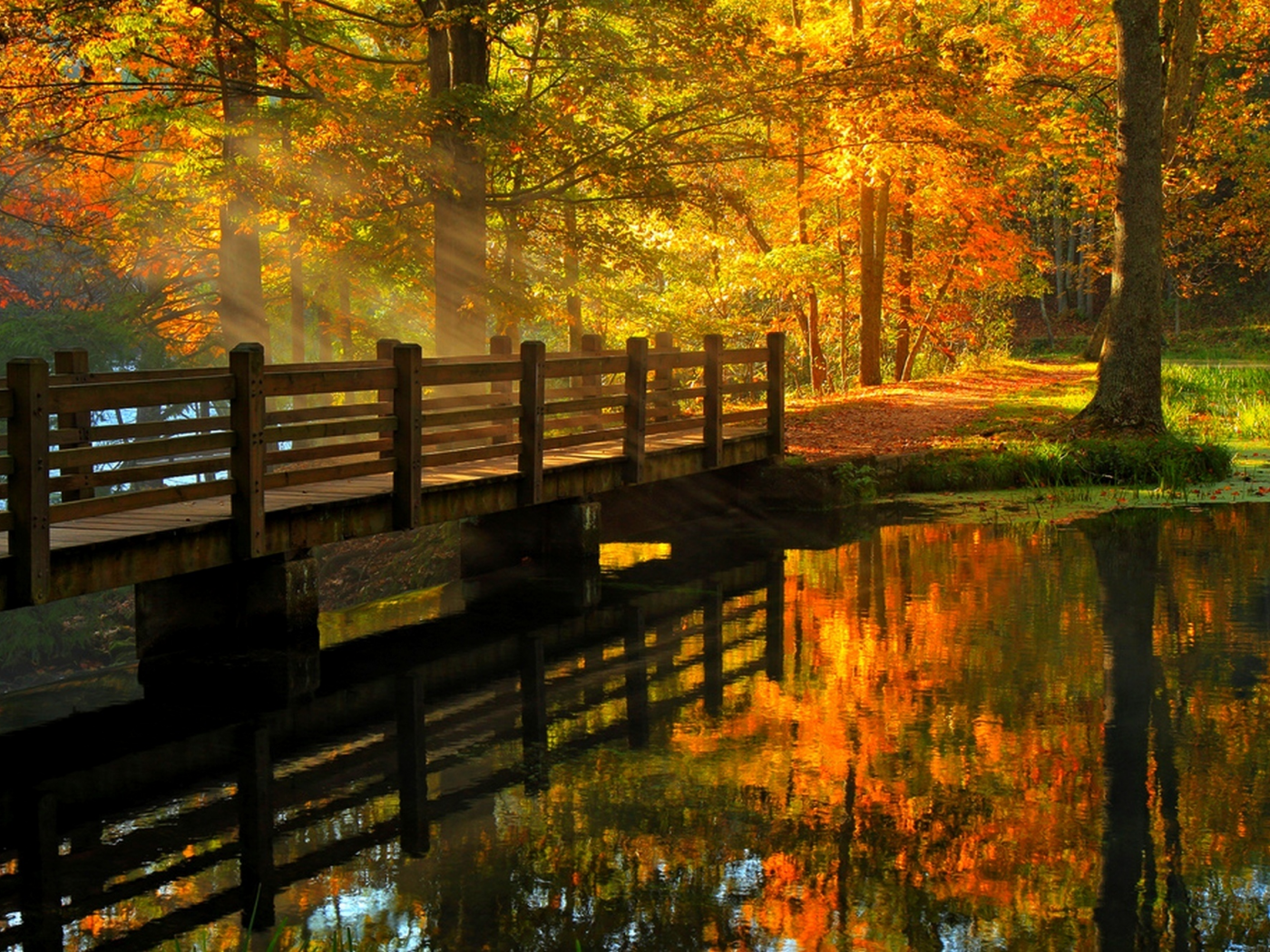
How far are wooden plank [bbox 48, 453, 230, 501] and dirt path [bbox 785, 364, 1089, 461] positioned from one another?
401 inches

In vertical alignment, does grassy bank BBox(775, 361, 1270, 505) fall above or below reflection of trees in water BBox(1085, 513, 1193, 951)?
above

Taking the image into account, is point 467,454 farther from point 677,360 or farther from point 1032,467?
point 1032,467

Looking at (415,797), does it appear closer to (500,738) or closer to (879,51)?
(500,738)

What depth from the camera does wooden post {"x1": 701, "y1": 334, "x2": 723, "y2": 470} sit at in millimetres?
16359

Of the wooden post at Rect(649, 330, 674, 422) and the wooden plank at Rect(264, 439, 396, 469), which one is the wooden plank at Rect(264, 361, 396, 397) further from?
the wooden post at Rect(649, 330, 674, 422)

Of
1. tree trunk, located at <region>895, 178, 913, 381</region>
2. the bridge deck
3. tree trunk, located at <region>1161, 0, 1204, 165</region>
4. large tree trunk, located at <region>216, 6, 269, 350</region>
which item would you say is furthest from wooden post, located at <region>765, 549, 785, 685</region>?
tree trunk, located at <region>895, 178, 913, 381</region>

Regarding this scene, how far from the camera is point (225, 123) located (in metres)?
18.2

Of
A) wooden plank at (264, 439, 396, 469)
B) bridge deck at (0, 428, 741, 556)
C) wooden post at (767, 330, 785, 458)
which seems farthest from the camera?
wooden post at (767, 330, 785, 458)

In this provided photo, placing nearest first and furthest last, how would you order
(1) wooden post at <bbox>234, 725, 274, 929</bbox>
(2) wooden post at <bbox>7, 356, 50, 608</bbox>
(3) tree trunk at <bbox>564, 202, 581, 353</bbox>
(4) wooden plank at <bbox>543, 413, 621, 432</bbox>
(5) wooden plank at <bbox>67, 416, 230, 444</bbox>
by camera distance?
(1) wooden post at <bbox>234, 725, 274, 929</bbox> < (2) wooden post at <bbox>7, 356, 50, 608</bbox> < (5) wooden plank at <bbox>67, 416, 230, 444</bbox> < (4) wooden plank at <bbox>543, 413, 621, 432</bbox> < (3) tree trunk at <bbox>564, 202, 581, 353</bbox>

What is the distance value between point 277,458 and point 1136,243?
12996 mm

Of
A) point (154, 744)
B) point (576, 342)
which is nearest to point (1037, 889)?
point (154, 744)

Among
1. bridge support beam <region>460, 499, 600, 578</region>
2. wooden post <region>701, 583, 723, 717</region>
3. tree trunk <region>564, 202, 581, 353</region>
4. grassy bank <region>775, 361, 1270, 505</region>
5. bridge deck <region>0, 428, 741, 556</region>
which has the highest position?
tree trunk <region>564, 202, 581, 353</region>

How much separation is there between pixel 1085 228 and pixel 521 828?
49.9 m

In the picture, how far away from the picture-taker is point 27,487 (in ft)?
27.0
